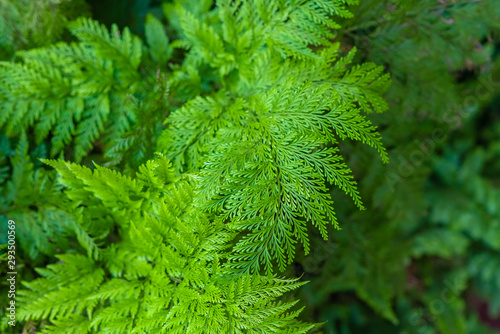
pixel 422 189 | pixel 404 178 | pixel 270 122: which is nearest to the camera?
pixel 270 122

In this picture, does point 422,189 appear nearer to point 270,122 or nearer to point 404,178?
point 404,178

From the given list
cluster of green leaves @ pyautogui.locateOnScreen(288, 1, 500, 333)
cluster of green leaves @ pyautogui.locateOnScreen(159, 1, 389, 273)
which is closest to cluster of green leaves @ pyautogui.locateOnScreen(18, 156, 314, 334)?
cluster of green leaves @ pyautogui.locateOnScreen(159, 1, 389, 273)

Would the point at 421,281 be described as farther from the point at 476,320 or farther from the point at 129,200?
the point at 129,200

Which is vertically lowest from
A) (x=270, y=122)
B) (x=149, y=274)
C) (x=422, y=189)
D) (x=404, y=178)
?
(x=149, y=274)

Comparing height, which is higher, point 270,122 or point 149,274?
point 270,122

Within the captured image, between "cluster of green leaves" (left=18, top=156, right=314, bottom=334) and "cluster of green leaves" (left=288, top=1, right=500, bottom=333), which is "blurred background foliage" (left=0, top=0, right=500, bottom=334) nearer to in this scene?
"cluster of green leaves" (left=288, top=1, right=500, bottom=333)

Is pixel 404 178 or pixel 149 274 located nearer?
pixel 149 274

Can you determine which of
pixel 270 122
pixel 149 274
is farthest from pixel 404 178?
pixel 149 274

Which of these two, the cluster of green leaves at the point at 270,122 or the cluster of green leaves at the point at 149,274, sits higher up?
the cluster of green leaves at the point at 270,122

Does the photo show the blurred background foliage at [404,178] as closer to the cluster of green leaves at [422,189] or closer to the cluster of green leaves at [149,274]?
the cluster of green leaves at [422,189]

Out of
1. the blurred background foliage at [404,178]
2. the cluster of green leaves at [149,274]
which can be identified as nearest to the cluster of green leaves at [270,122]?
the cluster of green leaves at [149,274]
